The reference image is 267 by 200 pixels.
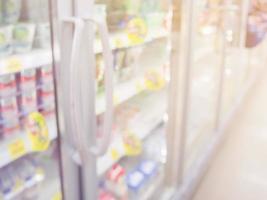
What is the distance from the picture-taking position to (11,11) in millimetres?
1078

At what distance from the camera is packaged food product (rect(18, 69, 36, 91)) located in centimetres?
112

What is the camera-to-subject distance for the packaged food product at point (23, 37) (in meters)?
1.04

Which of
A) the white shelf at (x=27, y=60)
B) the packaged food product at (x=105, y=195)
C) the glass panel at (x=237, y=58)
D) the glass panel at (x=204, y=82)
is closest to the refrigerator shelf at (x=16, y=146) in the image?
the white shelf at (x=27, y=60)

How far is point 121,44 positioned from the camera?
1.29m

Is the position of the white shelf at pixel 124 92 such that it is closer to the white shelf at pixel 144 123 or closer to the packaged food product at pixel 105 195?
the white shelf at pixel 144 123

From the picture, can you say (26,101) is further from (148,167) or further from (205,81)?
(205,81)

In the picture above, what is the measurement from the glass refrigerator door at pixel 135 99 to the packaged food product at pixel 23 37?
0.27 m

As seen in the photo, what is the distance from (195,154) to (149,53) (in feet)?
2.46

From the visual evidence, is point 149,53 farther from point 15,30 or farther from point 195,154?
point 15,30

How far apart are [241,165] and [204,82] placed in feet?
2.20

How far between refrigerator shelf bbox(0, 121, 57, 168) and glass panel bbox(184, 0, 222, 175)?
1200 mm

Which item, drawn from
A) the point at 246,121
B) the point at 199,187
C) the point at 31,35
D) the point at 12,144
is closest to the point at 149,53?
the point at 199,187

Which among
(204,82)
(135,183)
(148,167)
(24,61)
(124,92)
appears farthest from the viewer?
(204,82)

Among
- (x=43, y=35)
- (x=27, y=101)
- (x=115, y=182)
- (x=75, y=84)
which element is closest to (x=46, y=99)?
(x=27, y=101)
